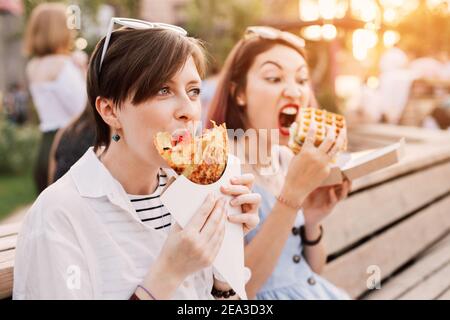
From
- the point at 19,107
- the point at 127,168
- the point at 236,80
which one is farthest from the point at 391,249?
the point at 19,107

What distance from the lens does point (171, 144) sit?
3.96 ft

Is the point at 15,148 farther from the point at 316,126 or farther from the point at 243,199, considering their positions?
the point at 243,199

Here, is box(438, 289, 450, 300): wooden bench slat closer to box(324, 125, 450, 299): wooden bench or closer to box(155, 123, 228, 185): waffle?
box(324, 125, 450, 299): wooden bench

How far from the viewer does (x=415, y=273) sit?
2.93 meters

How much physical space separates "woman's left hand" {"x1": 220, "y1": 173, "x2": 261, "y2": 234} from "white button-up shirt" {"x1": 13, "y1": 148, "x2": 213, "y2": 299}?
0.22 m

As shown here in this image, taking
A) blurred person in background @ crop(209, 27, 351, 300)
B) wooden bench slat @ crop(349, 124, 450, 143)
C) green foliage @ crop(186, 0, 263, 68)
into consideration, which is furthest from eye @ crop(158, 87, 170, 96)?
green foliage @ crop(186, 0, 263, 68)

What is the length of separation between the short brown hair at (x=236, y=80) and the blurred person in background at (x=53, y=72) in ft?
5.79

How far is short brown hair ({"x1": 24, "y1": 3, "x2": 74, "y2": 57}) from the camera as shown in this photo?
3.66m

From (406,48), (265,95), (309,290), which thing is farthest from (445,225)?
(406,48)

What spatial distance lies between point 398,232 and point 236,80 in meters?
1.47

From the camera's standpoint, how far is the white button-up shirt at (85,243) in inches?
44.8

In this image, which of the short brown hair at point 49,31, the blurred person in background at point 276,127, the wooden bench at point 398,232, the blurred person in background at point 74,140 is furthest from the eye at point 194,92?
the short brown hair at point 49,31

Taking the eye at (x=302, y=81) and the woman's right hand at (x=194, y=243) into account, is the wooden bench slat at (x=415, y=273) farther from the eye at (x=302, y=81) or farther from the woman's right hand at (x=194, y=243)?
the woman's right hand at (x=194, y=243)
